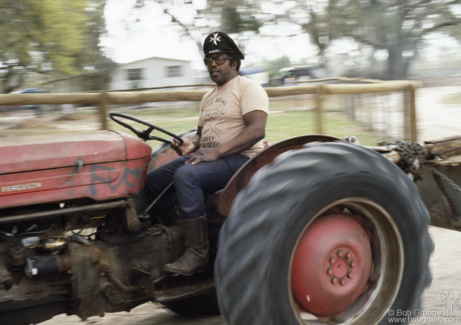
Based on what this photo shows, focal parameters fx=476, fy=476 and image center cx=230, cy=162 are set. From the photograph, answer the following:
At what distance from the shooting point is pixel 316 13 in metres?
22.1

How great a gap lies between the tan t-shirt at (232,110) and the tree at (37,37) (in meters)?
7.51

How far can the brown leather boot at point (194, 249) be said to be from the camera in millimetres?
2543

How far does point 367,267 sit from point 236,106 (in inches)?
47.3

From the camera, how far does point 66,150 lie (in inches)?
94.0

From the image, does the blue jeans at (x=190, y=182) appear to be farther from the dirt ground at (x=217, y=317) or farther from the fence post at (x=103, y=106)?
the fence post at (x=103, y=106)

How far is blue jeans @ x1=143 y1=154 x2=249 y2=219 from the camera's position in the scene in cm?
260

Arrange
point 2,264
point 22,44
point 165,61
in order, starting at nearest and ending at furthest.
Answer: point 2,264
point 22,44
point 165,61

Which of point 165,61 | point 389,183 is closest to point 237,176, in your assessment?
point 389,183

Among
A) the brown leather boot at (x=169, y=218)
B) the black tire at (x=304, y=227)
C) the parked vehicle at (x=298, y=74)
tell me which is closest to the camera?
the black tire at (x=304, y=227)

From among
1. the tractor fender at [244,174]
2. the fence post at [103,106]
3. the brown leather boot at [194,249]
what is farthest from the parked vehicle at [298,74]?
the brown leather boot at [194,249]

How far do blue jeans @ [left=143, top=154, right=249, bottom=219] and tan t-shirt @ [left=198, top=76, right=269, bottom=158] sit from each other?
162 millimetres

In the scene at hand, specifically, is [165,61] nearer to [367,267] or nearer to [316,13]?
[316,13]

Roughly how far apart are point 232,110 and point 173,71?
2918 centimetres

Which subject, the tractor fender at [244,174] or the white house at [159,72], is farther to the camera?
the white house at [159,72]
